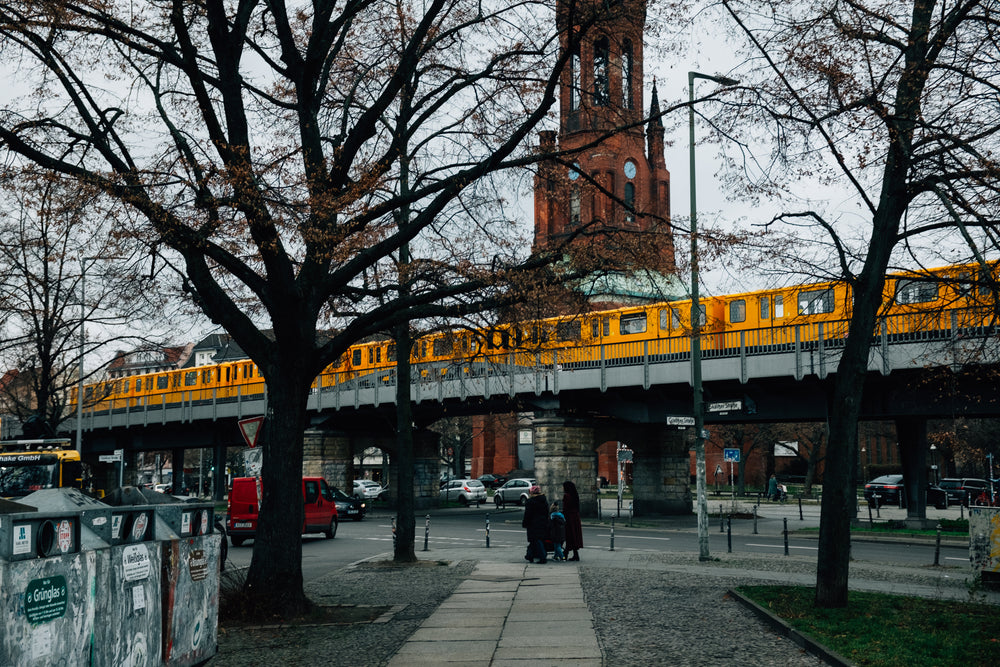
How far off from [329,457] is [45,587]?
4349 centimetres

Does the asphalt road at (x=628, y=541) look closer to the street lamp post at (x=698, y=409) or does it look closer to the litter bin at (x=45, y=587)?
the street lamp post at (x=698, y=409)

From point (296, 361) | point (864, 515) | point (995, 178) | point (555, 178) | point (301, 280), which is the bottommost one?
point (864, 515)

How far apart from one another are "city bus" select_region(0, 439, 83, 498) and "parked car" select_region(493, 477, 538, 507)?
107ft

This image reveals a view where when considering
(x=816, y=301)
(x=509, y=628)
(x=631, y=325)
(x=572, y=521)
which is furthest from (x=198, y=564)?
(x=631, y=325)

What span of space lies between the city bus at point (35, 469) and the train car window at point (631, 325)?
1954cm

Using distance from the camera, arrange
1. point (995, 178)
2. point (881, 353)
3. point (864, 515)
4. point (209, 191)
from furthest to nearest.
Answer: point (864, 515)
point (881, 353)
point (209, 191)
point (995, 178)

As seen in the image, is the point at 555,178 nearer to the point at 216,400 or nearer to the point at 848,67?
the point at 848,67

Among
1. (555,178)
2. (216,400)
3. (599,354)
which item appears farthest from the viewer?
(216,400)

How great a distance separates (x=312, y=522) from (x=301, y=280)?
18.7m

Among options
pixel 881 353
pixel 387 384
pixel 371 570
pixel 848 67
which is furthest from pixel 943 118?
pixel 387 384

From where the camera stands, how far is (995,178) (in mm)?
10789

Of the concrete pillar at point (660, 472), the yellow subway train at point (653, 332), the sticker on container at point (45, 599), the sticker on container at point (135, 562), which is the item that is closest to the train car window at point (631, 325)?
the yellow subway train at point (653, 332)

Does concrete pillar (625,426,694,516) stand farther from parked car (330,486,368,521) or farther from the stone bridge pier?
parked car (330,486,368,521)

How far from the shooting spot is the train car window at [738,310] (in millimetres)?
31266
